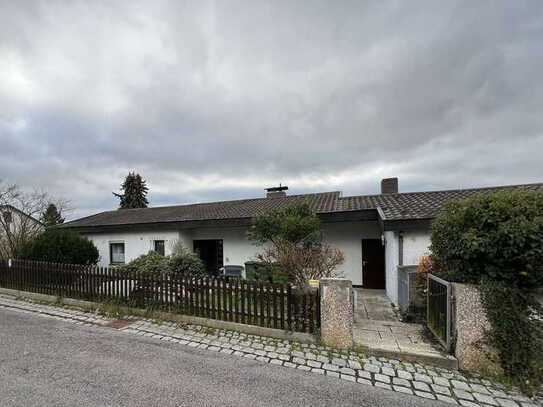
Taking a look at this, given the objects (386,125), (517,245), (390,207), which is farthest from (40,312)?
(386,125)

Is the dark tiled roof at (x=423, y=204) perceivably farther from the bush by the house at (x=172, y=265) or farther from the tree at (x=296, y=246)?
the bush by the house at (x=172, y=265)

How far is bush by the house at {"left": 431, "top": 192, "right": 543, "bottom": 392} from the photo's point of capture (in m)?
3.26

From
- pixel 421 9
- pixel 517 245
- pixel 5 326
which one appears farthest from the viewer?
pixel 421 9

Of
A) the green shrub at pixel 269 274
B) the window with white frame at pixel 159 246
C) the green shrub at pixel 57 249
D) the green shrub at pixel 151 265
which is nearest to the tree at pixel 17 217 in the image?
the green shrub at pixel 57 249

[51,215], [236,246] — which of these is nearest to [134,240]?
[236,246]

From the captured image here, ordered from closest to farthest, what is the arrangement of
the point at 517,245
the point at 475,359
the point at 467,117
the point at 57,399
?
the point at 57,399 < the point at 517,245 < the point at 475,359 < the point at 467,117

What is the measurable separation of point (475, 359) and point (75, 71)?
36.2ft

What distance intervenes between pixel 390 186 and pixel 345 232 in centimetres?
451

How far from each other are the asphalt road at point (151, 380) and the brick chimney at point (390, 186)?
1174 cm

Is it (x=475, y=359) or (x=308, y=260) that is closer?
(x=475, y=359)

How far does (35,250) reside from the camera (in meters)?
10.3

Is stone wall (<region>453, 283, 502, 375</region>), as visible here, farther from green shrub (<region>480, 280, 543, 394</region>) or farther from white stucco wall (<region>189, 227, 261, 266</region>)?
white stucco wall (<region>189, 227, 261, 266</region>)

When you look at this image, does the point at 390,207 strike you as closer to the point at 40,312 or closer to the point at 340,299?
the point at 340,299

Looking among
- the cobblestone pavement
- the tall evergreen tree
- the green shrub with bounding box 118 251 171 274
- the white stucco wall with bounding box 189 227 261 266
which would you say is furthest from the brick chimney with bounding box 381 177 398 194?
the tall evergreen tree
